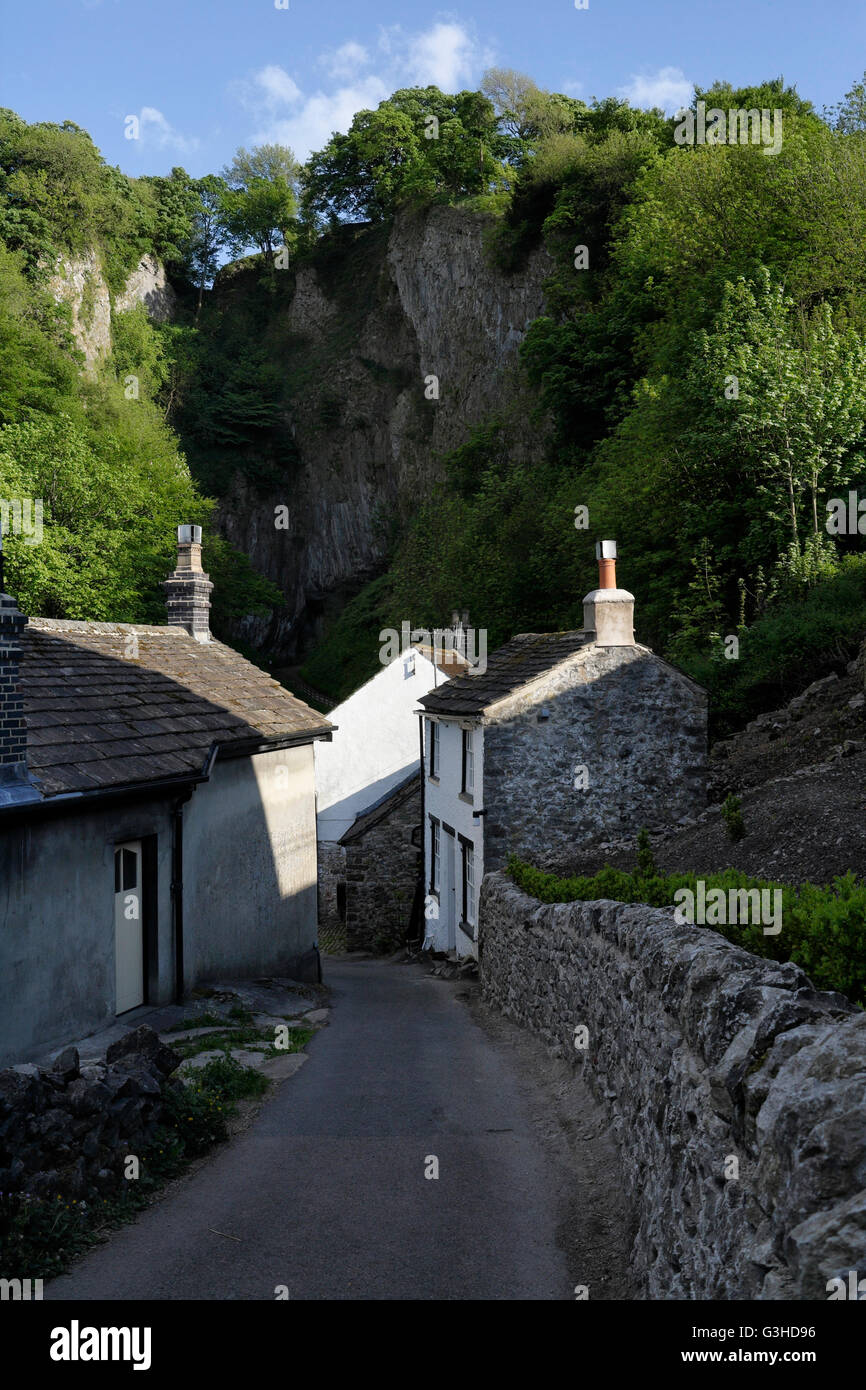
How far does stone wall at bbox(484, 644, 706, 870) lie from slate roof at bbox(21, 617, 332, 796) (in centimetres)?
377

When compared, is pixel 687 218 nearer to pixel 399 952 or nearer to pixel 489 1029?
pixel 399 952

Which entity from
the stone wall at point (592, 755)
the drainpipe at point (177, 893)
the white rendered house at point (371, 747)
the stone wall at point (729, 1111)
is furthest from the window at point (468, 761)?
the stone wall at point (729, 1111)

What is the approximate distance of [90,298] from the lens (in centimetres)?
5497

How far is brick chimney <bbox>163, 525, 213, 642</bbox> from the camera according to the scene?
63.1 ft

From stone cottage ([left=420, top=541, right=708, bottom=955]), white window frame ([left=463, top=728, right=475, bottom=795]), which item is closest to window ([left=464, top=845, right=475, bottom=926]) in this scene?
stone cottage ([left=420, top=541, right=708, bottom=955])

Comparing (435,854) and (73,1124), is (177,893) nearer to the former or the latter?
(73,1124)

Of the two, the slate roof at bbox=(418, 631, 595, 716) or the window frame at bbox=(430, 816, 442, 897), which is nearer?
the slate roof at bbox=(418, 631, 595, 716)

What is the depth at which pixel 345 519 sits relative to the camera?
6238 centimetres

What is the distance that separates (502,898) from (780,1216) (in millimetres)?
12171

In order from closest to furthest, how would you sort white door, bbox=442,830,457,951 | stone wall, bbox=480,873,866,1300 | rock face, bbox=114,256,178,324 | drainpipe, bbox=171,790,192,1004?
stone wall, bbox=480,873,866,1300
drainpipe, bbox=171,790,192,1004
white door, bbox=442,830,457,951
rock face, bbox=114,256,178,324

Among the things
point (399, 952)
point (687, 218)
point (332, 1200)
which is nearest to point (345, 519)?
point (687, 218)

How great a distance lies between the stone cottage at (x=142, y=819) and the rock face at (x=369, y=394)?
1462 inches

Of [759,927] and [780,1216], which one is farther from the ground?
[759,927]

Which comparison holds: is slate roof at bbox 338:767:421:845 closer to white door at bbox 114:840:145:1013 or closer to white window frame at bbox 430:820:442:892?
white window frame at bbox 430:820:442:892
